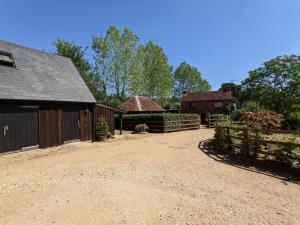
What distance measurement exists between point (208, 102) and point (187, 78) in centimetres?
1807

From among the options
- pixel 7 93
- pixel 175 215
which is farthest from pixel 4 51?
pixel 175 215

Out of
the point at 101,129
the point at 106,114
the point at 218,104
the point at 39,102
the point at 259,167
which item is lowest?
the point at 259,167

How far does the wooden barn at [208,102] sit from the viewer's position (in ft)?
164

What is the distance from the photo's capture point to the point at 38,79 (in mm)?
15211

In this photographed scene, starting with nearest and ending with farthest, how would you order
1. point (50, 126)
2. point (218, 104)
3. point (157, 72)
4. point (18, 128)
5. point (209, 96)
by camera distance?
point (18, 128) → point (50, 126) → point (157, 72) → point (218, 104) → point (209, 96)

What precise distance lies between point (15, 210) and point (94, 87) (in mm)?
29673

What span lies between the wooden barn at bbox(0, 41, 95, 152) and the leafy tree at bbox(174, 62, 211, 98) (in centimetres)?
5124

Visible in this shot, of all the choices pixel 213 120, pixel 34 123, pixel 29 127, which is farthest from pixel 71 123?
pixel 213 120

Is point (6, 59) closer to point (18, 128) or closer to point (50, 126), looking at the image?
point (18, 128)

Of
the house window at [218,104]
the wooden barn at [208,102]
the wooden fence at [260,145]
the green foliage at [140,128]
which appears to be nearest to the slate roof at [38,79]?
the green foliage at [140,128]

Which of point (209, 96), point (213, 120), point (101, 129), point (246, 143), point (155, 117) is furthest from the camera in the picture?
point (209, 96)

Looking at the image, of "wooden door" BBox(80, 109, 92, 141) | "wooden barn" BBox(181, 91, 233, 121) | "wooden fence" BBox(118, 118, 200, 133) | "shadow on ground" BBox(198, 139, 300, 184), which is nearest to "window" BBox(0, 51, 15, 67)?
"wooden door" BBox(80, 109, 92, 141)

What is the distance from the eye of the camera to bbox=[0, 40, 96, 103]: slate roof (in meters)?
13.1

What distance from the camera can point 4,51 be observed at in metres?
14.4
